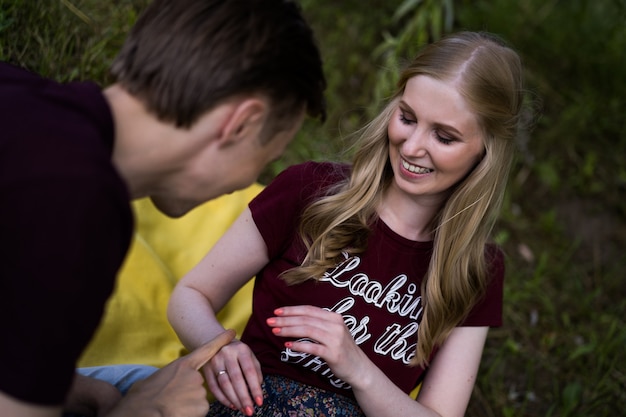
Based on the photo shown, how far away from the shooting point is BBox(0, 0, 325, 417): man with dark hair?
111 centimetres

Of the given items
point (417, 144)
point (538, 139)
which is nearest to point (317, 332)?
point (417, 144)

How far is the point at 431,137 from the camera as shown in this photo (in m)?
1.93

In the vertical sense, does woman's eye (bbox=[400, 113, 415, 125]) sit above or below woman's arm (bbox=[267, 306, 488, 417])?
above

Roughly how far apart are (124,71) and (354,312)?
905 millimetres

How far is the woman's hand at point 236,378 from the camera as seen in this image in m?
1.75

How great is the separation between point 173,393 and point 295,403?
39cm

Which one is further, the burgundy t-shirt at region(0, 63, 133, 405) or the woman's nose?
the woman's nose

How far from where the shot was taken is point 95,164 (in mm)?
1160

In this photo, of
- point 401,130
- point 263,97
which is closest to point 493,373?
point 401,130

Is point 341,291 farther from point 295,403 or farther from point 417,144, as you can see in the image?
point 417,144

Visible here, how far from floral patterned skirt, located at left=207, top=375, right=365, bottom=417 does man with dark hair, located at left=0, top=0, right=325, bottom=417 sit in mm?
277

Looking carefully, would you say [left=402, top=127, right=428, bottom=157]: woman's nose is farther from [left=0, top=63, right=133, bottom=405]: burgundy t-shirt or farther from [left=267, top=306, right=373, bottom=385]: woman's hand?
[left=0, top=63, right=133, bottom=405]: burgundy t-shirt

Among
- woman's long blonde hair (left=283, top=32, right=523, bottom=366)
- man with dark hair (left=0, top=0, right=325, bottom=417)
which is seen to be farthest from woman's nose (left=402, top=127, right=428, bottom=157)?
man with dark hair (left=0, top=0, right=325, bottom=417)

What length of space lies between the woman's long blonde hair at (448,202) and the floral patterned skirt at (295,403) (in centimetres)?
25
